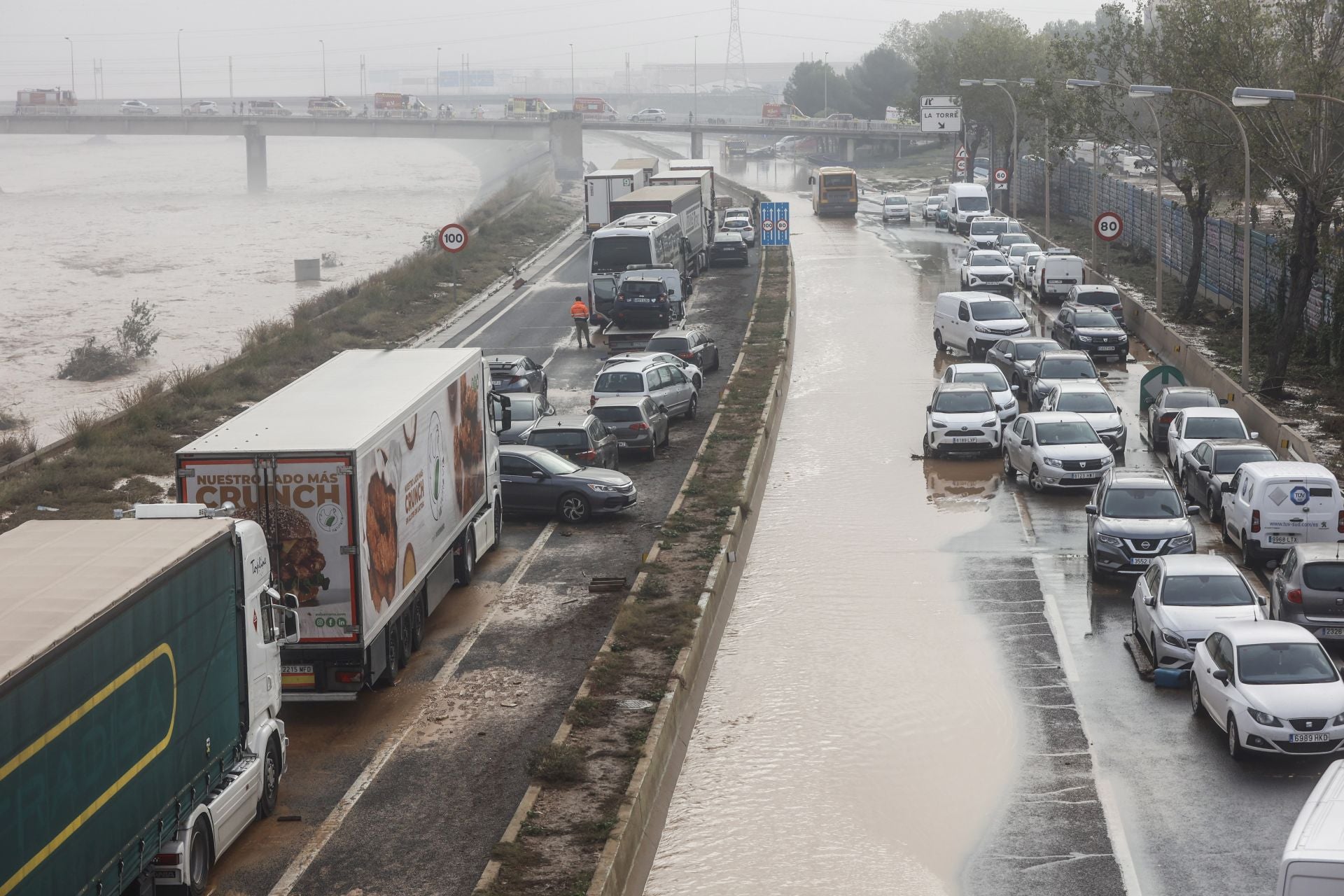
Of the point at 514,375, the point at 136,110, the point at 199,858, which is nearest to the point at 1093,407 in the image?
the point at 514,375

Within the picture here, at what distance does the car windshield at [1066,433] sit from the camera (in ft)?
90.8

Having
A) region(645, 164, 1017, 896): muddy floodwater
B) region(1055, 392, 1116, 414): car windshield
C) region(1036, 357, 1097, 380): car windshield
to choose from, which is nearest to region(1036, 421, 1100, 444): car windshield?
region(645, 164, 1017, 896): muddy floodwater

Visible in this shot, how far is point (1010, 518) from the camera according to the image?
26.1m

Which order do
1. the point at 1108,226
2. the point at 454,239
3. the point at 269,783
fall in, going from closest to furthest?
the point at 269,783 → the point at 454,239 → the point at 1108,226

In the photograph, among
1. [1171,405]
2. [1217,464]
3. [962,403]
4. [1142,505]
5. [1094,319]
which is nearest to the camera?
[1142,505]

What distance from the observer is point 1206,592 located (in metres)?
18.5

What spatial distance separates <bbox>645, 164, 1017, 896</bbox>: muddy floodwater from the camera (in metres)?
14.0

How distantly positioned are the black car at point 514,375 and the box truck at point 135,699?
67.6 ft

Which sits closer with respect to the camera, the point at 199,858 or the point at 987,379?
the point at 199,858

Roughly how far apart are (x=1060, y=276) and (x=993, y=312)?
35.5 ft

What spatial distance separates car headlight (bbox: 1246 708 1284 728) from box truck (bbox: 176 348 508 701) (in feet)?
29.8

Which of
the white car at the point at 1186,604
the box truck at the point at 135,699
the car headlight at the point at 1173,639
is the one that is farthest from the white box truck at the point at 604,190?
the box truck at the point at 135,699

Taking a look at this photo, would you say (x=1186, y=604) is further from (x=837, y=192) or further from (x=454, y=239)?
(x=837, y=192)

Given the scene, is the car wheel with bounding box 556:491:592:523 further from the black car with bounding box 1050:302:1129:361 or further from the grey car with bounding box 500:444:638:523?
the black car with bounding box 1050:302:1129:361
